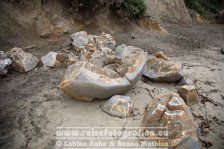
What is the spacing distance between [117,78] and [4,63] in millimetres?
2371

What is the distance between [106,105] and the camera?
3727 millimetres

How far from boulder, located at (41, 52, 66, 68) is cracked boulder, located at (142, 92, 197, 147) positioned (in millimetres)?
2509

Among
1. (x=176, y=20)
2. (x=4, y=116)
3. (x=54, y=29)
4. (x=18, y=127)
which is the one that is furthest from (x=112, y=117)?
(x=176, y=20)

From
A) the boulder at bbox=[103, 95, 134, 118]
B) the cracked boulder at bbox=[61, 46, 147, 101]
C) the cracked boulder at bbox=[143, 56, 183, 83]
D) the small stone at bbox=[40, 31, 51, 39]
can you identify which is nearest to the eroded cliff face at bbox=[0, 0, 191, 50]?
the small stone at bbox=[40, 31, 51, 39]

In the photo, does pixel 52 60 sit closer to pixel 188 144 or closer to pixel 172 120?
pixel 172 120

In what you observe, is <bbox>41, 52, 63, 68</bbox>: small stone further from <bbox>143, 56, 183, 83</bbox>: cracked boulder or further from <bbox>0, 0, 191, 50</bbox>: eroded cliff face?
<bbox>143, 56, 183, 83</bbox>: cracked boulder

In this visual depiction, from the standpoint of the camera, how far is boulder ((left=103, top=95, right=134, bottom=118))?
11.8 feet

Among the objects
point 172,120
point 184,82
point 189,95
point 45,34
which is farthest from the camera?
point 45,34

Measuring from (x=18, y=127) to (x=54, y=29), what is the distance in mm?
3402

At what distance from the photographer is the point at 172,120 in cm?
310

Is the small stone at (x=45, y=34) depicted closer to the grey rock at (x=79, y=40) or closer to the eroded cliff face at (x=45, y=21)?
the eroded cliff face at (x=45, y=21)

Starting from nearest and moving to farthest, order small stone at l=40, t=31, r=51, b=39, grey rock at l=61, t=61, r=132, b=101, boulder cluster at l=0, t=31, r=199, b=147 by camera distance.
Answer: boulder cluster at l=0, t=31, r=199, b=147, grey rock at l=61, t=61, r=132, b=101, small stone at l=40, t=31, r=51, b=39

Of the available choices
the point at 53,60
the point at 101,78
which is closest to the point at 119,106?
the point at 101,78

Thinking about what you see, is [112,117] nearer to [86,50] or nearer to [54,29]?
[86,50]
